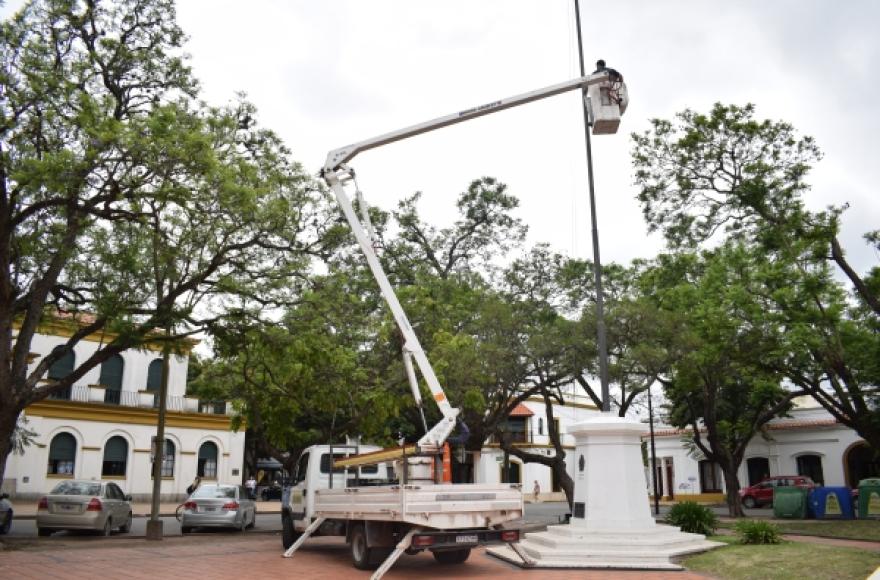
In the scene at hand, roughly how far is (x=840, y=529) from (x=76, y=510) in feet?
59.2

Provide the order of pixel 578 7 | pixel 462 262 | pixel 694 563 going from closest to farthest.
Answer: pixel 694 563 → pixel 578 7 → pixel 462 262

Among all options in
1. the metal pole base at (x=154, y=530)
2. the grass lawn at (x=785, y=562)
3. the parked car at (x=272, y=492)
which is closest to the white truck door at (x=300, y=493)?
the metal pole base at (x=154, y=530)

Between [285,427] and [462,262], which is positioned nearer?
[285,427]

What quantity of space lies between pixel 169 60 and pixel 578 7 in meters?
9.26

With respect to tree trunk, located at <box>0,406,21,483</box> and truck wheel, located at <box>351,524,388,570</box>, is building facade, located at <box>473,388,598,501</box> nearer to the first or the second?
tree trunk, located at <box>0,406,21,483</box>

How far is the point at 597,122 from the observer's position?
12062mm

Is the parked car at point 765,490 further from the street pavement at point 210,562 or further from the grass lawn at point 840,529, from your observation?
the street pavement at point 210,562

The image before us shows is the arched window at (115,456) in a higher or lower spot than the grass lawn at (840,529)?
higher

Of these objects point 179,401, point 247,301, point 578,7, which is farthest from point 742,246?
point 179,401

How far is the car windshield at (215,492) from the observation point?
19.3m

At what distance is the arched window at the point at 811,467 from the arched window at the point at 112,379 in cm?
3431

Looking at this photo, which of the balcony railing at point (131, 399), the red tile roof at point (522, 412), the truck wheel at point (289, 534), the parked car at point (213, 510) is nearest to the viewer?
the truck wheel at point (289, 534)

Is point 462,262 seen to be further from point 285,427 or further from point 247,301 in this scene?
point 247,301

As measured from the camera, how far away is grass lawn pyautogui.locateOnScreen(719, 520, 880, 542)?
1561 cm
